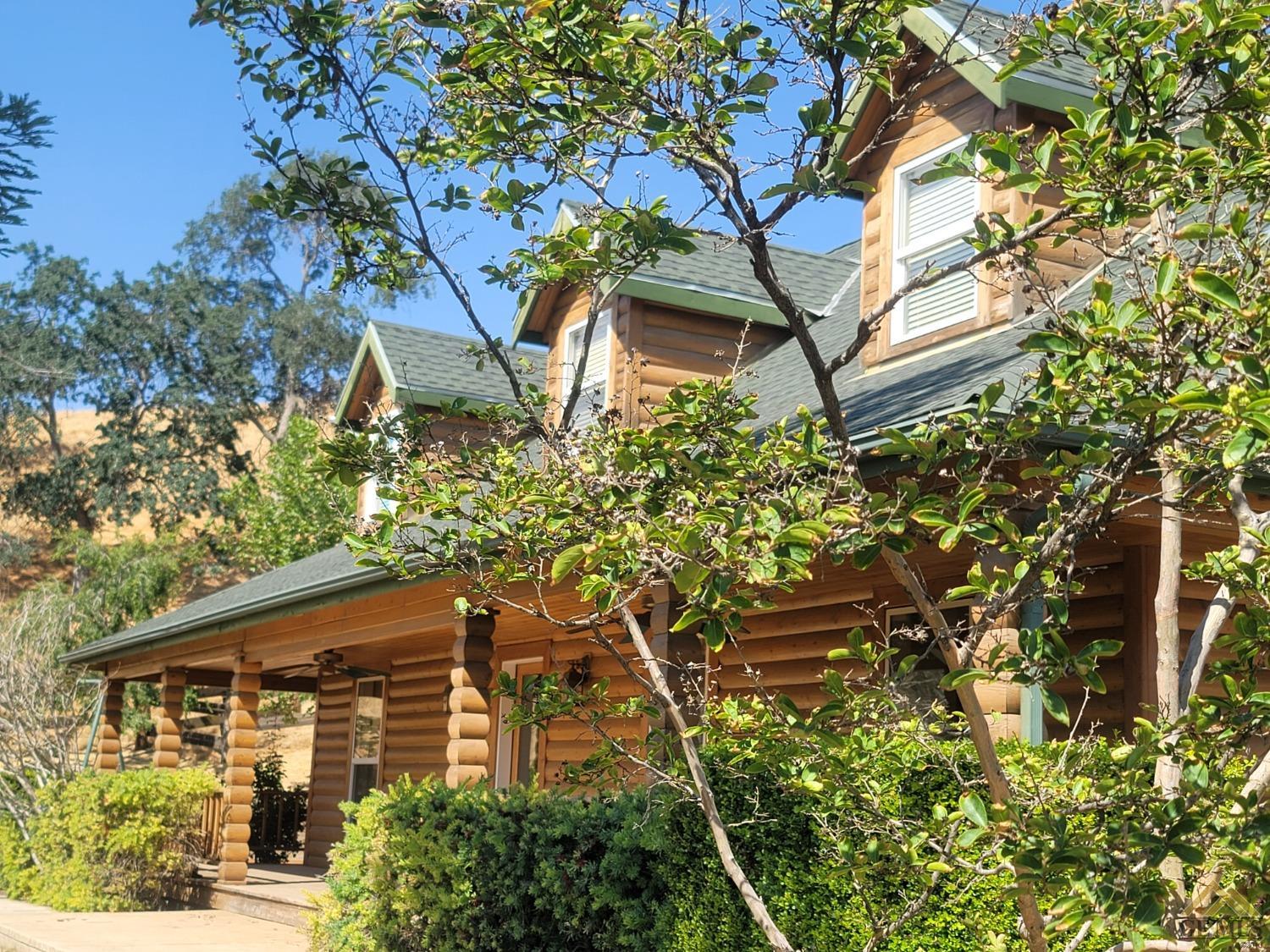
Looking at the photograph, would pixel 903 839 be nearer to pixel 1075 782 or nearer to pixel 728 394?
pixel 1075 782

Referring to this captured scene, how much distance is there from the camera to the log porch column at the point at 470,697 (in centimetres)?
1070

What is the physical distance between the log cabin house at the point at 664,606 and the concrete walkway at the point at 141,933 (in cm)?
120

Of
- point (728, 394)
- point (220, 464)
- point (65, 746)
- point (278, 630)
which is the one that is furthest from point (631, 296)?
point (220, 464)

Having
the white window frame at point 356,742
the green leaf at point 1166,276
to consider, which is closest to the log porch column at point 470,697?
the green leaf at point 1166,276

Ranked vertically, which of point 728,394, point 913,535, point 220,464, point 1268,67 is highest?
point 220,464

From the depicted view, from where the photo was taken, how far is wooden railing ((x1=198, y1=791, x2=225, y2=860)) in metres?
16.6

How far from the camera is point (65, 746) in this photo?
1970 centimetres

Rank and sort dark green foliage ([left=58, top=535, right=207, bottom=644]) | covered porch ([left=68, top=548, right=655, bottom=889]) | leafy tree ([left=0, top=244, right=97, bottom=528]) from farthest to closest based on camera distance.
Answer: leafy tree ([left=0, top=244, right=97, bottom=528])
dark green foliage ([left=58, top=535, right=207, bottom=644])
covered porch ([left=68, top=548, right=655, bottom=889])

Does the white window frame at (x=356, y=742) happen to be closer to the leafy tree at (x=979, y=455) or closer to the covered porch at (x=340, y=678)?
the covered porch at (x=340, y=678)

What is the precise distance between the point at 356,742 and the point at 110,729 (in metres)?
3.77

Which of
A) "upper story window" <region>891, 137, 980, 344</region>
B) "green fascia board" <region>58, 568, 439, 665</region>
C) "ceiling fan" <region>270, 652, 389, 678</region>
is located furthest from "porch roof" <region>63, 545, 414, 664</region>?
"upper story window" <region>891, 137, 980, 344</region>

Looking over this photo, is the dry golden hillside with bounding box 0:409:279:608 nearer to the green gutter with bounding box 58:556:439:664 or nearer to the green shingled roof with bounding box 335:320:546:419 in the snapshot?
the green gutter with bounding box 58:556:439:664

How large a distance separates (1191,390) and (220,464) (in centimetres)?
5378

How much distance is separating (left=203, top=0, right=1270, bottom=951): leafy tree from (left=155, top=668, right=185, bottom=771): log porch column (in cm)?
1403
